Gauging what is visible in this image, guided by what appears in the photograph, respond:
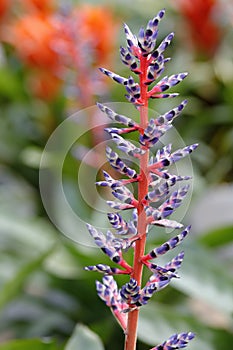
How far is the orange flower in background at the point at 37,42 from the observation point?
1.24 meters

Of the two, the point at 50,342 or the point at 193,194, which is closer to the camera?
the point at 50,342

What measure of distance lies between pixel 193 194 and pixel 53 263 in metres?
0.30

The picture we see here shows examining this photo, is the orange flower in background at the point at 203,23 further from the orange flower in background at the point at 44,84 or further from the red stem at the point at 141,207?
the red stem at the point at 141,207

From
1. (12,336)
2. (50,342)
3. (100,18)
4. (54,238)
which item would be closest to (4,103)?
(100,18)

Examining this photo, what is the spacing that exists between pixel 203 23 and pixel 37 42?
42cm

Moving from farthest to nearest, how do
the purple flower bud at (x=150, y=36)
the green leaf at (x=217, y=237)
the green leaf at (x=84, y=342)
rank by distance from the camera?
1. the green leaf at (x=217, y=237)
2. the green leaf at (x=84, y=342)
3. the purple flower bud at (x=150, y=36)

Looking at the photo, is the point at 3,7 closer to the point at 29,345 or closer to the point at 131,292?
the point at 29,345

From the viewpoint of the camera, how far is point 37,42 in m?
1.26

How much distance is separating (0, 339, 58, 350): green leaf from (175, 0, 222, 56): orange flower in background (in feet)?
3.00

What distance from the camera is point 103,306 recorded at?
41.6 inches

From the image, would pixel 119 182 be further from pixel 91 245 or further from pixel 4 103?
pixel 4 103

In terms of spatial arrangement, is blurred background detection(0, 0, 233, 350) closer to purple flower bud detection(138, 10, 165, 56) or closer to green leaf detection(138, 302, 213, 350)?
green leaf detection(138, 302, 213, 350)

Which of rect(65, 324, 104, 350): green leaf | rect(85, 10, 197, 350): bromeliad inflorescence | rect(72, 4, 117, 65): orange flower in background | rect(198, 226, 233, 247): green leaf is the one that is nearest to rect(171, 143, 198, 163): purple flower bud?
rect(85, 10, 197, 350): bromeliad inflorescence

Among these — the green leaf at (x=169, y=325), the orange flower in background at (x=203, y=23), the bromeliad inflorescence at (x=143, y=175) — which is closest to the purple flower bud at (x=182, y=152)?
the bromeliad inflorescence at (x=143, y=175)
